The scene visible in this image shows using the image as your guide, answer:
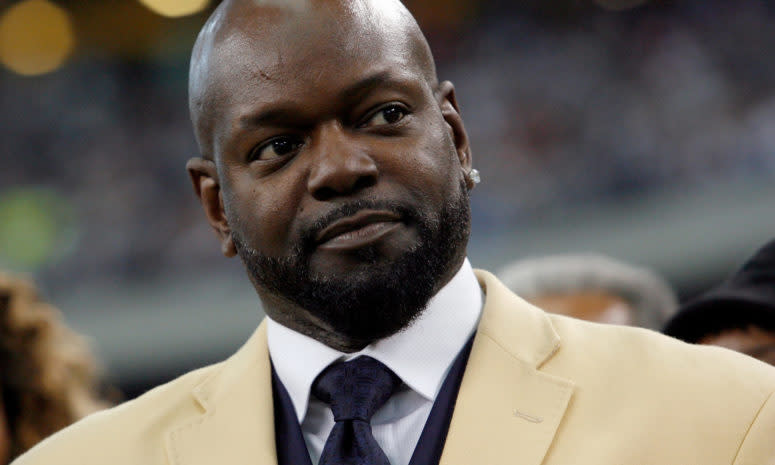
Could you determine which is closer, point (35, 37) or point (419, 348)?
point (419, 348)

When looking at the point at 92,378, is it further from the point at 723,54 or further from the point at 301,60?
the point at 723,54

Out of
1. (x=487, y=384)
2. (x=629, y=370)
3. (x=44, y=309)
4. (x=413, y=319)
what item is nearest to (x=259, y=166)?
(x=413, y=319)

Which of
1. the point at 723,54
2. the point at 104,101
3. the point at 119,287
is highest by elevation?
the point at 723,54

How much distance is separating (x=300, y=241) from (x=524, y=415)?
486 mm

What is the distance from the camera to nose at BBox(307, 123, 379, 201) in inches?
71.9

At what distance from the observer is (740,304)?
2566 mm

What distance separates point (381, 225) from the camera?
1.85 metres

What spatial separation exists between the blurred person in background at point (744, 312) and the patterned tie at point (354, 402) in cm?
102

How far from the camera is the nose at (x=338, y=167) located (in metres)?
1.83

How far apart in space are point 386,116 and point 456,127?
0.78 feet

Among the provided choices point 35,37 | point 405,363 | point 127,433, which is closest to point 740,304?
point 405,363

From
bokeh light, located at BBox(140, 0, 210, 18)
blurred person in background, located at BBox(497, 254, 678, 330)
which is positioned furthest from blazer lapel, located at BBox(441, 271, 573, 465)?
bokeh light, located at BBox(140, 0, 210, 18)

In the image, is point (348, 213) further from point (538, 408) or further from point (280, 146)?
point (538, 408)

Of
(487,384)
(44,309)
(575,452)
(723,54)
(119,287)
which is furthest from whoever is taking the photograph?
(119,287)
